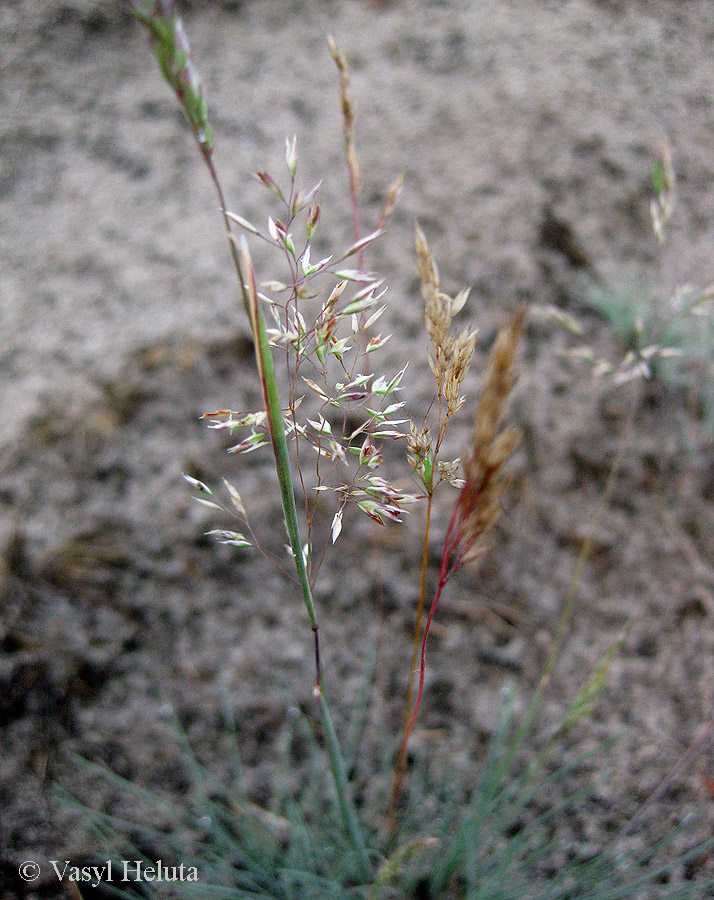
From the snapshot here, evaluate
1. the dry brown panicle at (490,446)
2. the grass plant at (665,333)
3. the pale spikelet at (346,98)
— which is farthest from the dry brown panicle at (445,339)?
the grass plant at (665,333)

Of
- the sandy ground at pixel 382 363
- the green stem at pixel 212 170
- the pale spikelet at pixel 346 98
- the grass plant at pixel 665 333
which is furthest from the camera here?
the grass plant at pixel 665 333

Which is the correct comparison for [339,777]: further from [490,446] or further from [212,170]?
[212,170]

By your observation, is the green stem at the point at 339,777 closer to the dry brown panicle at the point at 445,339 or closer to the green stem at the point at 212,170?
the green stem at the point at 212,170

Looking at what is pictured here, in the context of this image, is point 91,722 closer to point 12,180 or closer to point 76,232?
point 76,232

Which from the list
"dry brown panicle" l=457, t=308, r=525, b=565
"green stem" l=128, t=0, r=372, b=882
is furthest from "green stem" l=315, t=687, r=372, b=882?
"dry brown panicle" l=457, t=308, r=525, b=565

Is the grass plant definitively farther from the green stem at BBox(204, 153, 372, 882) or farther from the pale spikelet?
the green stem at BBox(204, 153, 372, 882)

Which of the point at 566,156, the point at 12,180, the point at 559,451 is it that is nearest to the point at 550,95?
the point at 566,156

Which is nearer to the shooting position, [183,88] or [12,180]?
[183,88]
